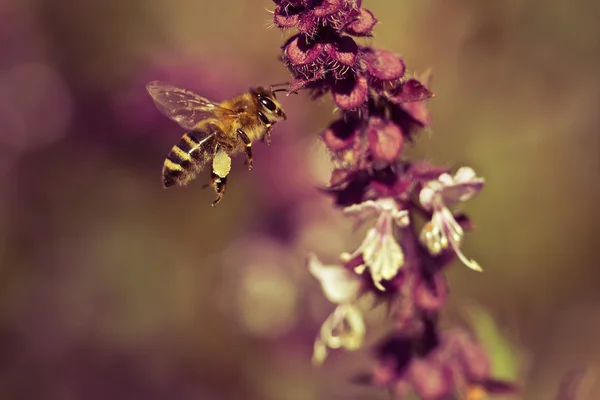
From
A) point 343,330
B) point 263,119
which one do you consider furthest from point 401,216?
point 263,119

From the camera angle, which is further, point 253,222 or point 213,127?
point 253,222

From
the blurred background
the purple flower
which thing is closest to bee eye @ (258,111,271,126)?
the purple flower

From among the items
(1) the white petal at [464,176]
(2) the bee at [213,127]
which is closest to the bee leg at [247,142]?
(2) the bee at [213,127]

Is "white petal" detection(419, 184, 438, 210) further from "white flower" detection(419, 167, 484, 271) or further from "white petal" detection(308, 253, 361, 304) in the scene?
"white petal" detection(308, 253, 361, 304)

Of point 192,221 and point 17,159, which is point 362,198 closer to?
point 192,221

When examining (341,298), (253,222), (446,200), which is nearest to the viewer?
(446,200)

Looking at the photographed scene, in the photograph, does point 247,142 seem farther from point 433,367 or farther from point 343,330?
point 433,367
